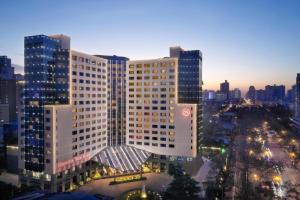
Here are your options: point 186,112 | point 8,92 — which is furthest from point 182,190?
point 8,92

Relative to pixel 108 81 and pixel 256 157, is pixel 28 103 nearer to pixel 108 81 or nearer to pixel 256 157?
pixel 108 81

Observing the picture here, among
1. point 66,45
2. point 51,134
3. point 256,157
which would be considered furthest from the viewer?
point 256,157

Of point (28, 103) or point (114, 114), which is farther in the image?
point (114, 114)

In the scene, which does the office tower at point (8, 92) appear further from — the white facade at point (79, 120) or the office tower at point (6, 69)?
the white facade at point (79, 120)

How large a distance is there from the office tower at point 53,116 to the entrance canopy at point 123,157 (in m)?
5.90

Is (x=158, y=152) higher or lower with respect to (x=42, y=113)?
lower

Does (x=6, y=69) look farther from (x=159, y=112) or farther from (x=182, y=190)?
(x=182, y=190)

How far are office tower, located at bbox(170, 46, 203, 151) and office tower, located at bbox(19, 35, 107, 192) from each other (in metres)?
29.1

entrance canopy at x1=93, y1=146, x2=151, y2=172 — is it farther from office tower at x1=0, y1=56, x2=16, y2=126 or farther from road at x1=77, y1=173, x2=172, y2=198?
office tower at x1=0, y1=56, x2=16, y2=126

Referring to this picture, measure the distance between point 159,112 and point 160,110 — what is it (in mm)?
672

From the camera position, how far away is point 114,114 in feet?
263

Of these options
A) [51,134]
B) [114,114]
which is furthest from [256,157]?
[51,134]

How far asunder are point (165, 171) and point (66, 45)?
43637 mm

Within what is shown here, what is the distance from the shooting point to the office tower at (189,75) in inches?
3081
